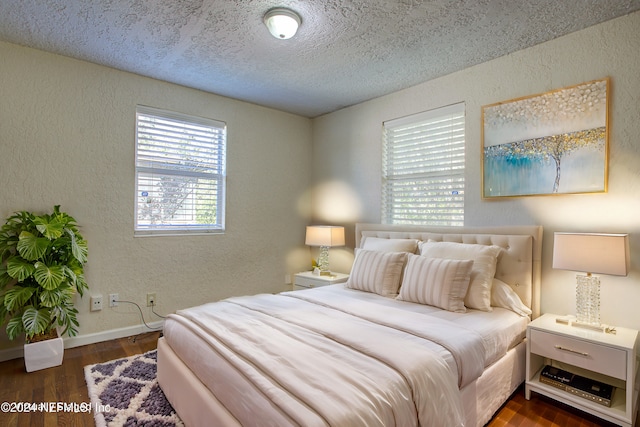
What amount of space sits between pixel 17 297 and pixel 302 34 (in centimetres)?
279

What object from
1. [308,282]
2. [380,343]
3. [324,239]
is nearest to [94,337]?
[308,282]

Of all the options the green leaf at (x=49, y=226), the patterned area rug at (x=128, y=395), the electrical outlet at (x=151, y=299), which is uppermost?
the green leaf at (x=49, y=226)

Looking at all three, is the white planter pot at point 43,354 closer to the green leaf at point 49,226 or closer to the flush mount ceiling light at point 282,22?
the green leaf at point 49,226

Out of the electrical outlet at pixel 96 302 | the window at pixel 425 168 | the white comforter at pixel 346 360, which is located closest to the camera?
the white comforter at pixel 346 360

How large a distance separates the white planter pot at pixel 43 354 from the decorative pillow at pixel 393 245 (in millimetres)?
2695

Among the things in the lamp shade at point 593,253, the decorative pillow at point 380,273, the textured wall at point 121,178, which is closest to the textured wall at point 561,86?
the lamp shade at point 593,253

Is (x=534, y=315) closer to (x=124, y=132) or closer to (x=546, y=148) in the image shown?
(x=546, y=148)

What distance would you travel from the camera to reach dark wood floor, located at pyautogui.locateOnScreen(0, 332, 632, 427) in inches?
76.0

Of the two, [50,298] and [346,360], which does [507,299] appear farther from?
[50,298]

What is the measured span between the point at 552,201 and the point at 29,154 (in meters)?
4.13

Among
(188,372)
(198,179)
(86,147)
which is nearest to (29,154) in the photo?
(86,147)

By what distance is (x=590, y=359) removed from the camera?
194 cm

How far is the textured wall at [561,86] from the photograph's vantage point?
2.15 meters

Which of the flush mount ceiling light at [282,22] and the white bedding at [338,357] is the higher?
the flush mount ceiling light at [282,22]
